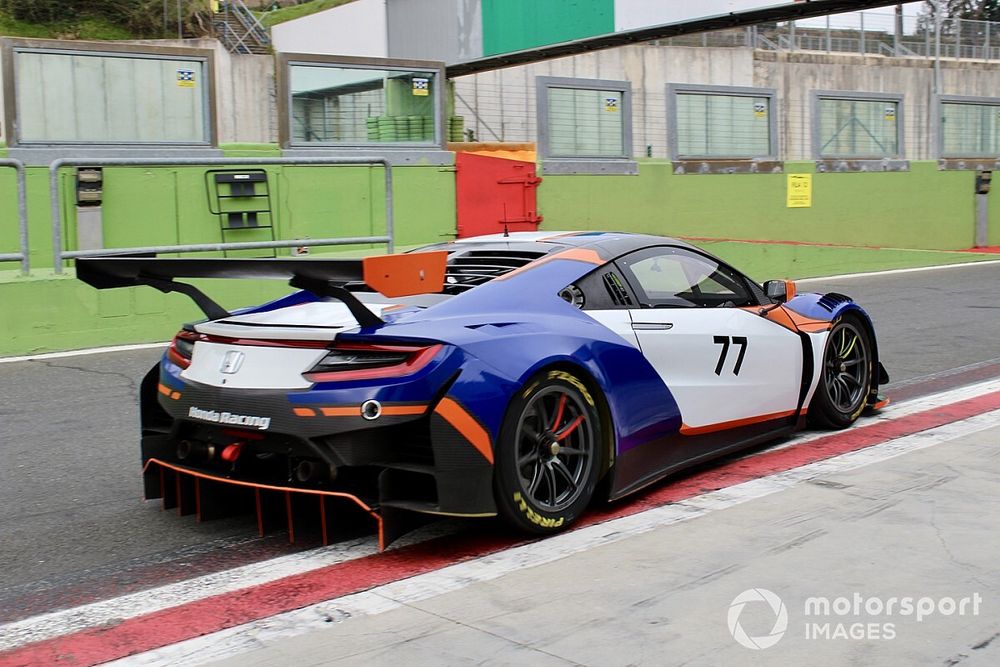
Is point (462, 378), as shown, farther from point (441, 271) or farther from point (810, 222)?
point (810, 222)

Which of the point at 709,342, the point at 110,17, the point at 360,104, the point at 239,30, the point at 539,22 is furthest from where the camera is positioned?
the point at 239,30

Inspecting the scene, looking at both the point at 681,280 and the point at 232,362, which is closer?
the point at 232,362

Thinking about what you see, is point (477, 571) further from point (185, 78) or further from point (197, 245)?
point (185, 78)

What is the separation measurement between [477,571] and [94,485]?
2.42 m

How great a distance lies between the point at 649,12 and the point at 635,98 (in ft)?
31.6

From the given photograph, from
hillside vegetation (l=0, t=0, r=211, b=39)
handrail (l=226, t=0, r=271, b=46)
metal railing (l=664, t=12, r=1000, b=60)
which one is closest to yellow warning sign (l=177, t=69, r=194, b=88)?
hillside vegetation (l=0, t=0, r=211, b=39)

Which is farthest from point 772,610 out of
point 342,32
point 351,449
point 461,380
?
point 342,32

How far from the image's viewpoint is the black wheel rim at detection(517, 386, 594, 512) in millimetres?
4648

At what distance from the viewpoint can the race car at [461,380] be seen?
433cm

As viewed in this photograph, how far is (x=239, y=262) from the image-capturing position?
4434 mm

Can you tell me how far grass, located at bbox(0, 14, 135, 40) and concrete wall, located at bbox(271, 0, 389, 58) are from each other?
404 cm

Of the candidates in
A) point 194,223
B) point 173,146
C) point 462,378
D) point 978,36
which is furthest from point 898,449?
point 978,36

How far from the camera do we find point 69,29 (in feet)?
93.9

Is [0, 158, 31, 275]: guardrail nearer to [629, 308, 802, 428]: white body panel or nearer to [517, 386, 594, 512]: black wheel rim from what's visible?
[629, 308, 802, 428]: white body panel
